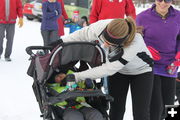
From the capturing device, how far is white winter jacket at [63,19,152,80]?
122 inches

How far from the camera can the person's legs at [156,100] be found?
12.4 feet

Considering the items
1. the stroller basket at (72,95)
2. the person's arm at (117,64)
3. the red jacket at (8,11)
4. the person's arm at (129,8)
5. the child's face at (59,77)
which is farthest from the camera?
the red jacket at (8,11)

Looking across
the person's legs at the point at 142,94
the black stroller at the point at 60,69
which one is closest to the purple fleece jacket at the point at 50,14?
the black stroller at the point at 60,69

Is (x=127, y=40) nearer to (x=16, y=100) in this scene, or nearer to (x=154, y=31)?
(x=154, y=31)

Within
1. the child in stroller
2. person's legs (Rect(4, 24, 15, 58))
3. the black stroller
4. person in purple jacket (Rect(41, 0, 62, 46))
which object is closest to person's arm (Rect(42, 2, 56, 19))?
person in purple jacket (Rect(41, 0, 62, 46))

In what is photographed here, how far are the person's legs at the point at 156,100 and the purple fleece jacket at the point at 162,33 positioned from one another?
11 cm

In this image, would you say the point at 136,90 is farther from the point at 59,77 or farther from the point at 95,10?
the point at 95,10

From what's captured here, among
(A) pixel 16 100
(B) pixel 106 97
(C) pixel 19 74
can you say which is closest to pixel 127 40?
(B) pixel 106 97

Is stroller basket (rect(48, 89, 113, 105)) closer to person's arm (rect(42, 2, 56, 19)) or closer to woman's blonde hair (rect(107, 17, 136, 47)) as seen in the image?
woman's blonde hair (rect(107, 17, 136, 47))

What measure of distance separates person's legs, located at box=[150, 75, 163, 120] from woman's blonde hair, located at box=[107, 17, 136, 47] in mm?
929

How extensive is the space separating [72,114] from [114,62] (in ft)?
2.06

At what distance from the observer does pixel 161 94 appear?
3.89 m

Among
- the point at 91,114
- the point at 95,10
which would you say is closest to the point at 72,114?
the point at 91,114

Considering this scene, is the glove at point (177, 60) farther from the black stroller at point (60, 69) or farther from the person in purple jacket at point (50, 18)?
the person in purple jacket at point (50, 18)
